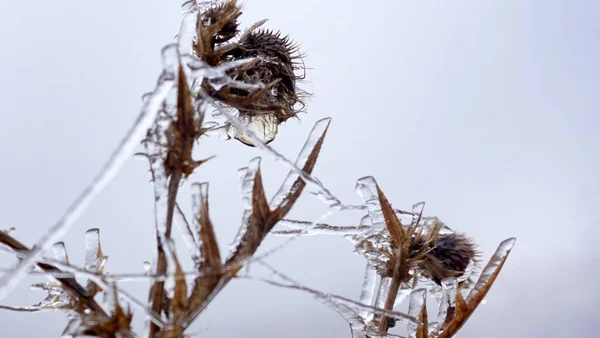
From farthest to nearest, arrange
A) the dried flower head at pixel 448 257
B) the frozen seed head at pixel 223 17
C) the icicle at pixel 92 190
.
→ 1. the dried flower head at pixel 448 257
2. the frozen seed head at pixel 223 17
3. the icicle at pixel 92 190

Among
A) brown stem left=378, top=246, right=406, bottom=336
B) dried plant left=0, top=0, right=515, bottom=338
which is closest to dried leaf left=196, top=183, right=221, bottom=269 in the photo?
dried plant left=0, top=0, right=515, bottom=338

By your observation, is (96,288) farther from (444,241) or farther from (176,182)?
→ (444,241)

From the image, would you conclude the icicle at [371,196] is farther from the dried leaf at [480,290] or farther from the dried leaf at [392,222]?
the dried leaf at [480,290]

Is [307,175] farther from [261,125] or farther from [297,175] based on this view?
[261,125]

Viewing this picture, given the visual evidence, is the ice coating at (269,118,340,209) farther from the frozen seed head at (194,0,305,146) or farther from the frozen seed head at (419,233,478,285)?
the frozen seed head at (419,233,478,285)

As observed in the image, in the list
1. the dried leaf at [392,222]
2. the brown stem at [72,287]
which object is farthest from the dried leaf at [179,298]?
the dried leaf at [392,222]

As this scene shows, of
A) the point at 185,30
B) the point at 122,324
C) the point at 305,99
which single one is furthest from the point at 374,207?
the point at 122,324
